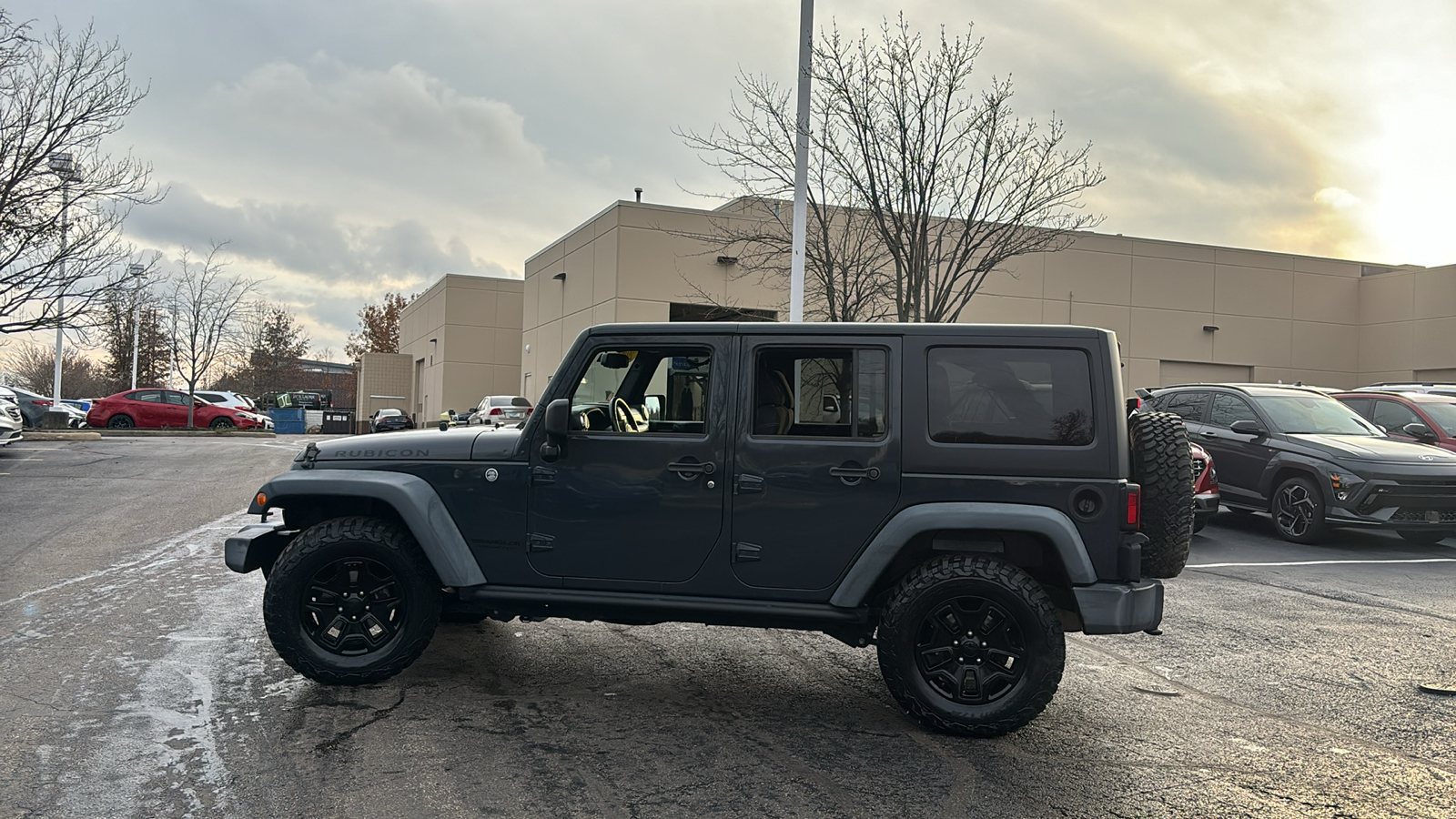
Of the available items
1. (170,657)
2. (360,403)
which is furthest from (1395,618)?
(360,403)

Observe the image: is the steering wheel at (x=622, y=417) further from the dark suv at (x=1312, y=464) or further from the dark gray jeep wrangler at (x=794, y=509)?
the dark suv at (x=1312, y=464)

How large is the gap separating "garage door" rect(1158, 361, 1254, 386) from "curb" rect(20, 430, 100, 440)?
97.0 ft

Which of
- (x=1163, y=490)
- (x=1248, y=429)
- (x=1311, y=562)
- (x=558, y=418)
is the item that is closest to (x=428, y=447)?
(x=558, y=418)

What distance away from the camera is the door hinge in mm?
4777

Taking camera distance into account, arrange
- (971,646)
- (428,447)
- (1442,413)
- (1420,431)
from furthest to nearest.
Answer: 1. (1442,413)
2. (1420,431)
3. (428,447)
4. (971,646)

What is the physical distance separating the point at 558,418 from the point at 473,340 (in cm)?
4090

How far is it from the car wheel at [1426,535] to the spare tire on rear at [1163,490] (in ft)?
23.7

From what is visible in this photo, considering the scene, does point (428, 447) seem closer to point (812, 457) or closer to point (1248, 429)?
point (812, 457)

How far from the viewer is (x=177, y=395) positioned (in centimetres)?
3331

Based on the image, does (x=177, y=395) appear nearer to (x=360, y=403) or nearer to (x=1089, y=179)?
(x=360, y=403)

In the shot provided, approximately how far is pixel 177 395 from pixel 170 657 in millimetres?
31828

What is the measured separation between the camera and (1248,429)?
11.1 metres

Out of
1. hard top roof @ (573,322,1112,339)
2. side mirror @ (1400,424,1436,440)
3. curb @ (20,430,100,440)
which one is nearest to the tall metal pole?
side mirror @ (1400,424,1436,440)

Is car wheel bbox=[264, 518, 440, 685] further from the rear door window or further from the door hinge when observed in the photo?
the rear door window
